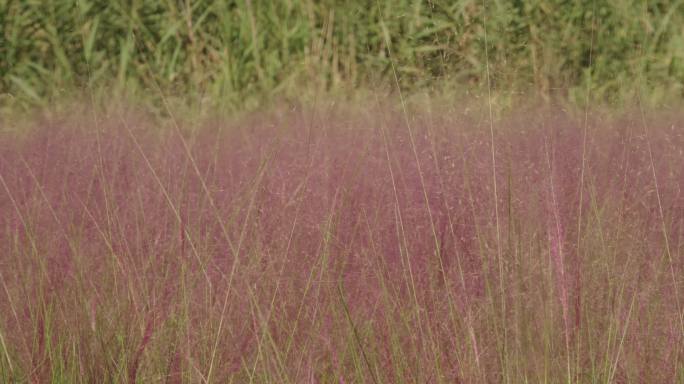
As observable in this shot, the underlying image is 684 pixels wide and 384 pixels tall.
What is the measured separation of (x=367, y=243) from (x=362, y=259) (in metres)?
0.05

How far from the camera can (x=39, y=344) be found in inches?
73.6

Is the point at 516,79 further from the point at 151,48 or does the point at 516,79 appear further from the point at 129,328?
the point at 151,48

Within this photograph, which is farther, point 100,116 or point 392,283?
point 100,116

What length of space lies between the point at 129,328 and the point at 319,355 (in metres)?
0.37

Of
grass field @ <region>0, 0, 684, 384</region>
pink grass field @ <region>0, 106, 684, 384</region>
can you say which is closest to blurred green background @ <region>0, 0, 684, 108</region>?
grass field @ <region>0, 0, 684, 384</region>

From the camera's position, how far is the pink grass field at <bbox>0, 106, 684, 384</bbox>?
1.78 m

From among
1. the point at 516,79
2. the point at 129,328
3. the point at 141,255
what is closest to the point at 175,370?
the point at 129,328

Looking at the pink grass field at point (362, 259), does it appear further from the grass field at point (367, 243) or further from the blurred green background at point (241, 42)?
the blurred green background at point (241, 42)

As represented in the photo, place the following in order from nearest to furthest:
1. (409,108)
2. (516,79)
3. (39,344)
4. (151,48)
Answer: (39,344), (516,79), (409,108), (151,48)

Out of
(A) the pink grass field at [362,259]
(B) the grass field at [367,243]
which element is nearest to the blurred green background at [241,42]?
(B) the grass field at [367,243]

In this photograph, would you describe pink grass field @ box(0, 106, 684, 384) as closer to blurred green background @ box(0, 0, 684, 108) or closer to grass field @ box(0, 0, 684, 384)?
grass field @ box(0, 0, 684, 384)

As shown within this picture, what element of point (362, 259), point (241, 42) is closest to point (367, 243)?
point (362, 259)

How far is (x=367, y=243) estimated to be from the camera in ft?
6.98

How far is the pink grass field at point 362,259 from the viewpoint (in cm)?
178
